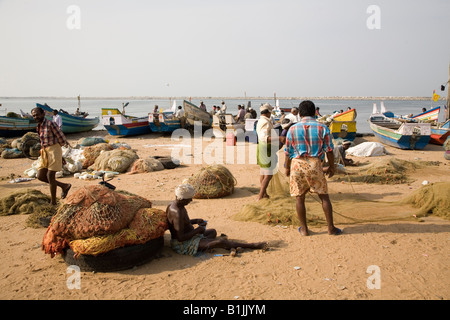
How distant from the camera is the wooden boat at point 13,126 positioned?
19297 mm

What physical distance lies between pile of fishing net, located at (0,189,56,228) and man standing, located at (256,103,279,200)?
377 cm

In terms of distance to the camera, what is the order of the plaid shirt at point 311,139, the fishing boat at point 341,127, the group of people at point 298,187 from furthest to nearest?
the fishing boat at point 341,127
the plaid shirt at point 311,139
the group of people at point 298,187

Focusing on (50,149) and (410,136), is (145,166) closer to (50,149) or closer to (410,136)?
(50,149)

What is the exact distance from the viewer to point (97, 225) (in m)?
3.89

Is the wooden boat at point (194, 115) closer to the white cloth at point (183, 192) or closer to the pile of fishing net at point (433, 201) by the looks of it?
the pile of fishing net at point (433, 201)

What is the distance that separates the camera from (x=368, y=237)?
481 cm

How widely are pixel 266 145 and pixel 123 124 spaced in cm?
1429

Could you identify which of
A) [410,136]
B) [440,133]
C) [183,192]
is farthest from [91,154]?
[440,133]

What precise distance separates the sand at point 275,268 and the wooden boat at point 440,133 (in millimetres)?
10998

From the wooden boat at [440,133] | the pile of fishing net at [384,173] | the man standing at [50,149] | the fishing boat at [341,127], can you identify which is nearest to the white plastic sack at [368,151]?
the fishing boat at [341,127]

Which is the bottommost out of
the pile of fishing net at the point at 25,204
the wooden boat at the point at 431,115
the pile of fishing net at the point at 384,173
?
the pile of fishing net at the point at 25,204

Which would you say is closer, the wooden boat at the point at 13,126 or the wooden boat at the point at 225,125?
the wooden boat at the point at 225,125

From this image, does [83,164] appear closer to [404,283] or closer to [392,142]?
[404,283]

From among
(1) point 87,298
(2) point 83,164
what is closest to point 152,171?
(2) point 83,164
